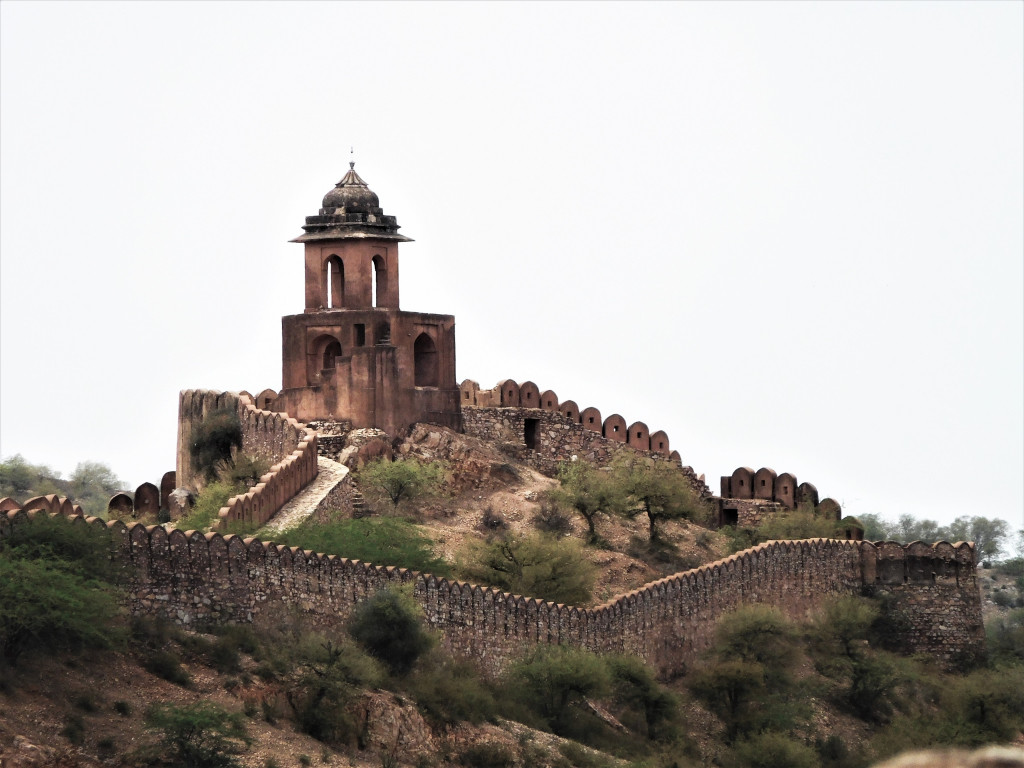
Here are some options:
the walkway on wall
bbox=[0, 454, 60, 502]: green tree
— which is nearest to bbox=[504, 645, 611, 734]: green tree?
the walkway on wall

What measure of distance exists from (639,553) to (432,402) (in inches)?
194

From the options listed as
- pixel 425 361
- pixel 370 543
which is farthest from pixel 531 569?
pixel 425 361

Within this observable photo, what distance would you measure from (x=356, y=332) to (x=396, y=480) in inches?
162

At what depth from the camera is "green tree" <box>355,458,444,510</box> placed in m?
43.2

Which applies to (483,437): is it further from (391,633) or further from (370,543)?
(391,633)

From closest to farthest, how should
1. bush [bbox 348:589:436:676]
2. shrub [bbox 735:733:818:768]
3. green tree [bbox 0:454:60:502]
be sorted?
bush [bbox 348:589:436:676] → shrub [bbox 735:733:818:768] → green tree [bbox 0:454:60:502]

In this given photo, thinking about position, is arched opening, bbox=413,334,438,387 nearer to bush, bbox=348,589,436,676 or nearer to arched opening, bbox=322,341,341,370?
arched opening, bbox=322,341,341,370

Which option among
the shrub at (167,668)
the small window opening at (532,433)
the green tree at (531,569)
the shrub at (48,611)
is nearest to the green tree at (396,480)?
the green tree at (531,569)

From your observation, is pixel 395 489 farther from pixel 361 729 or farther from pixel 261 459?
pixel 361 729

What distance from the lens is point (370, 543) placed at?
37.2 metres

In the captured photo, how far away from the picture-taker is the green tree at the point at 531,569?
39250mm

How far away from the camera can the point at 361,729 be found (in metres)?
31.6

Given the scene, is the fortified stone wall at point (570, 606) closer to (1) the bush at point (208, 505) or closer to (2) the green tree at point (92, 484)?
(1) the bush at point (208, 505)

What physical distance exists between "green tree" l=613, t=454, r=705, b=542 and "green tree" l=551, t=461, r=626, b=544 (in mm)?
370
